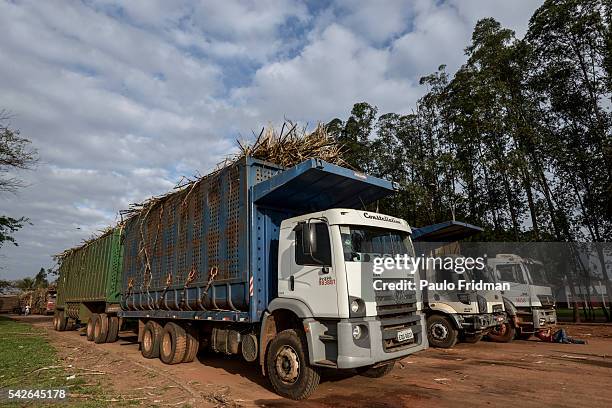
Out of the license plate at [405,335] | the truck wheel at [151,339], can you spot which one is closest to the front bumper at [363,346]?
the license plate at [405,335]

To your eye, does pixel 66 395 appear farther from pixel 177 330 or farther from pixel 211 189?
pixel 211 189

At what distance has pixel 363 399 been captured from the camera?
19.4 feet

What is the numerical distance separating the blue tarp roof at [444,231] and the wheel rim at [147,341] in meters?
7.65

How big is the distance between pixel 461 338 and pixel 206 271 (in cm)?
875

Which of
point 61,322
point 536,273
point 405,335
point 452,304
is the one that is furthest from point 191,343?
point 61,322

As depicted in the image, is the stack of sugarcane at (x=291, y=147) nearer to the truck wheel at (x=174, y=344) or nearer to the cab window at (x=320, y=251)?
the cab window at (x=320, y=251)

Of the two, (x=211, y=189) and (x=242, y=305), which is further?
(x=211, y=189)

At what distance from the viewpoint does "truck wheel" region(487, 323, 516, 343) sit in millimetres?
12320

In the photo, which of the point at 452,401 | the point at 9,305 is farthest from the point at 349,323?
the point at 9,305

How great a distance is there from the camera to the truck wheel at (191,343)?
8.92m

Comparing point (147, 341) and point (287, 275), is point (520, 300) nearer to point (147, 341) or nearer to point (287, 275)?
point (287, 275)

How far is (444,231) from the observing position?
11828mm

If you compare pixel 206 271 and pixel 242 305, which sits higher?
pixel 206 271

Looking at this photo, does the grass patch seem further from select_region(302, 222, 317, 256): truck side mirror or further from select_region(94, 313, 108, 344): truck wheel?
select_region(302, 222, 317, 256): truck side mirror
